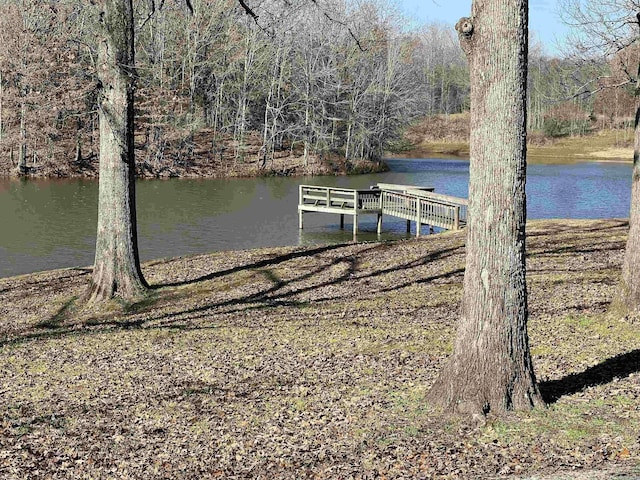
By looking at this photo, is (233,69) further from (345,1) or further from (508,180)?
(508,180)

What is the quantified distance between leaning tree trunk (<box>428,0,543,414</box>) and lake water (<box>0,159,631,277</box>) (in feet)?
51.4

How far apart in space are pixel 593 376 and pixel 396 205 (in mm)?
20418

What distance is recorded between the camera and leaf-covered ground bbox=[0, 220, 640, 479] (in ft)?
18.1

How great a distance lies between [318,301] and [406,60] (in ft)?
181

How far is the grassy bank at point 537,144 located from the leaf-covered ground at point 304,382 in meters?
57.6

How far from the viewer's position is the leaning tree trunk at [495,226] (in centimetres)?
569

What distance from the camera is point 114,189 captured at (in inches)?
480

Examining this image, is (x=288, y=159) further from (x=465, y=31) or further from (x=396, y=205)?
(x=465, y=31)

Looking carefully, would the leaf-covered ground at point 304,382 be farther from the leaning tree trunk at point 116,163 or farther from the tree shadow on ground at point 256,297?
the leaning tree trunk at point 116,163

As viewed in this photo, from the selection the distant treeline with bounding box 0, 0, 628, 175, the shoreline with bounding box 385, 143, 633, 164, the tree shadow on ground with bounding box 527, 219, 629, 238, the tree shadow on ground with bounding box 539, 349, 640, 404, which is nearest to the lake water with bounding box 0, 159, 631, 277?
the distant treeline with bounding box 0, 0, 628, 175

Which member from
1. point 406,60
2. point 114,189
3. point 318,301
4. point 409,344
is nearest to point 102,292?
point 114,189

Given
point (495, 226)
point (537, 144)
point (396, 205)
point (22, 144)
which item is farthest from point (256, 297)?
point (537, 144)

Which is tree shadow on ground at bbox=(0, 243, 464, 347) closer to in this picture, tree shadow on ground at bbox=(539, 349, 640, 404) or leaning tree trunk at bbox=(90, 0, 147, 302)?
leaning tree trunk at bbox=(90, 0, 147, 302)

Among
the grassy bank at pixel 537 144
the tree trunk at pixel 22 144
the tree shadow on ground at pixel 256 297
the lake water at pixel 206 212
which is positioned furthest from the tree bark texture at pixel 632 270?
the grassy bank at pixel 537 144
